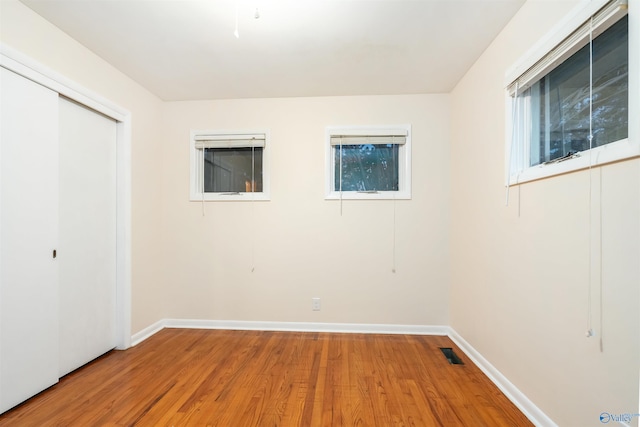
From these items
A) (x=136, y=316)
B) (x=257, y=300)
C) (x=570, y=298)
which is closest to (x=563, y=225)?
(x=570, y=298)

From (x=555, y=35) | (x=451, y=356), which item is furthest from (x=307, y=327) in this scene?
(x=555, y=35)

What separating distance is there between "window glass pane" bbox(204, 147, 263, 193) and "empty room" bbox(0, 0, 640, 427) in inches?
1.0

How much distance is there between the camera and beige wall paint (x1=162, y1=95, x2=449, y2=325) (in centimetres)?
306

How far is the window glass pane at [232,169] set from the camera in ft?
10.7

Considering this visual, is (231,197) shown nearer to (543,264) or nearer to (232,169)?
(232,169)

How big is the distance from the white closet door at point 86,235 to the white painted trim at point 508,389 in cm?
328

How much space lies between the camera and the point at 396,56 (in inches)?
93.3

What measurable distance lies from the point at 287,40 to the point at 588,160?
2.04m

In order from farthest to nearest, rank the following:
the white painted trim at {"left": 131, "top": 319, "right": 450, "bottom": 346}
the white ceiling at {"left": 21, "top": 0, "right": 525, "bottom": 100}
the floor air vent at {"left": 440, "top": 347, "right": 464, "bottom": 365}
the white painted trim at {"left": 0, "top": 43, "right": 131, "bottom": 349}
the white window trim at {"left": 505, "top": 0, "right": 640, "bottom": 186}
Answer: the white painted trim at {"left": 131, "top": 319, "right": 450, "bottom": 346} → the white painted trim at {"left": 0, "top": 43, "right": 131, "bottom": 349} → the floor air vent at {"left": 440, "top": 347, "right": 464, "bottom": 365} → the white ceiling at {"left": 21, "top": 0, "right": 525, "bottom": 100} → the white window trim at {"left": 505, "top": 0, "right": 640, "bottom": 186}

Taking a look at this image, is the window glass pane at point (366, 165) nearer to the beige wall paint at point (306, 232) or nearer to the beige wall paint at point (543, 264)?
the beige wall paint at point (306, 232)

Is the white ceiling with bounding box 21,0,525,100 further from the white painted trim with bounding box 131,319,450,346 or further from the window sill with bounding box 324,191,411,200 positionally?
the white painted trim with bounding box 131,319,450,346

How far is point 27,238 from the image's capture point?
1.85m

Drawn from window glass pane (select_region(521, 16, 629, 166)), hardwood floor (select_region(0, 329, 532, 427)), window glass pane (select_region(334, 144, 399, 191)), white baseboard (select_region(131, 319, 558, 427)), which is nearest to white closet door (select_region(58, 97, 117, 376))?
hardwood floor (select_region(0, 329, 532, 427))

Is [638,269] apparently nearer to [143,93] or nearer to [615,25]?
[615,25]
